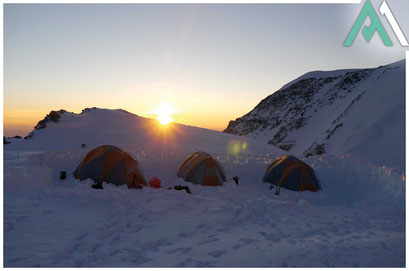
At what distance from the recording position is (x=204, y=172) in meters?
17.5

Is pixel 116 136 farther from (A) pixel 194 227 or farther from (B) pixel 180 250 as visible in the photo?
(B) pixel 180 250

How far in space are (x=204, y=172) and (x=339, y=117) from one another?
4545 cm

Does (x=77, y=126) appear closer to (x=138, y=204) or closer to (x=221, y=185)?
(x=221, y=185)

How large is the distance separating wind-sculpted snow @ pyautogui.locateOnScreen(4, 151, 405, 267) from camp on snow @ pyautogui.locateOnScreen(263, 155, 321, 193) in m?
0.98

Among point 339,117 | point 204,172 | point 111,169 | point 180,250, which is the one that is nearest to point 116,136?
point 111,169

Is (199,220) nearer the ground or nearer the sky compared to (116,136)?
nearer the ground

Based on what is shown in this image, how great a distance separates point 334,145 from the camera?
137 feet

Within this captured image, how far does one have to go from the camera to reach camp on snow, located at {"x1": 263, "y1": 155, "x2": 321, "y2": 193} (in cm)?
1783

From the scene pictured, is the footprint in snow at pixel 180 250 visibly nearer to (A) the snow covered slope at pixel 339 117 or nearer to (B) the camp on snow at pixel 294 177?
(B) the camp on snow at pixel 294 177

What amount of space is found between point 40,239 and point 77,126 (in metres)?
24.4

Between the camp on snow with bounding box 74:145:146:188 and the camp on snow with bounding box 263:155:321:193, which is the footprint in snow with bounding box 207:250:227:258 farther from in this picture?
the camp on snow with bounding box 263:155:321:193

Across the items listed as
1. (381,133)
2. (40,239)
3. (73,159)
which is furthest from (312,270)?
(381,133)

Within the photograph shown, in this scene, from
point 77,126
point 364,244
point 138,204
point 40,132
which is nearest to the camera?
point 364,244

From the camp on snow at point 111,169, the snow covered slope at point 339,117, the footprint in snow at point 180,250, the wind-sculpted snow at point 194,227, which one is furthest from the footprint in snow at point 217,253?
the snow covered slope at point 339,117
